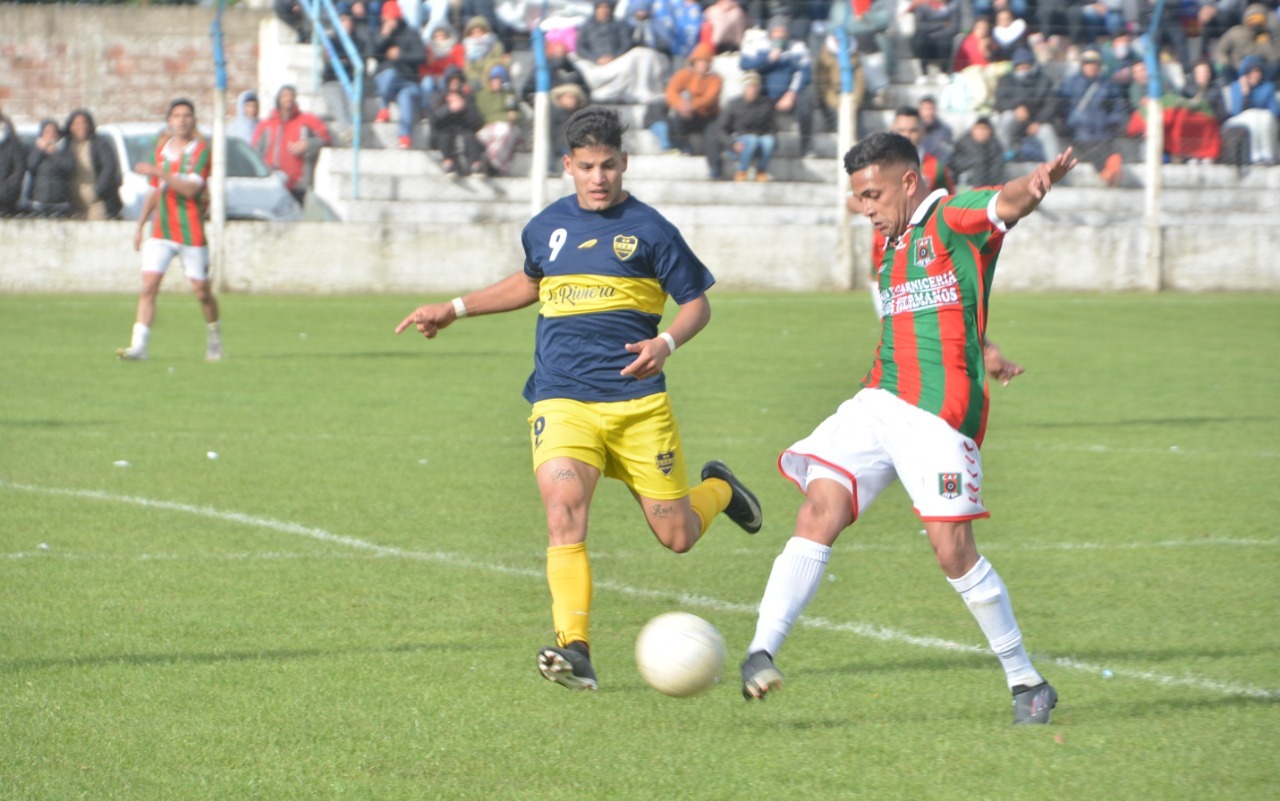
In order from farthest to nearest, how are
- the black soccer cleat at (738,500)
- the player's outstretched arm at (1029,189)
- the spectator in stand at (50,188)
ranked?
the spectator in stand at (50,188) < the black soccer cleat at (738,500) < the player's outstretched arm at (1029,189)

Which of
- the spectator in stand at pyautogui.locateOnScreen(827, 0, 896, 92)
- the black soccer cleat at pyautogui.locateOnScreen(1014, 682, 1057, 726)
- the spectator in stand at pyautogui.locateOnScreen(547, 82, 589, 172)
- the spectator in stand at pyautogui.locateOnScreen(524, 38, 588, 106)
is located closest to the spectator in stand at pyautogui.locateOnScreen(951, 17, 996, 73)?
the spectator in stand at pyautogui.locateOnScreen(827, 0, 896, 92)

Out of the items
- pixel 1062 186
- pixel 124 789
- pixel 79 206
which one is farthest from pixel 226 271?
pixel 124 789

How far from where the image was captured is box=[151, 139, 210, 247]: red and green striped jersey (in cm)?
1515

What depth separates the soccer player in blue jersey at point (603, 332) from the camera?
5.84 metres

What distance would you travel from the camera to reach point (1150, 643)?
6246 millimetres

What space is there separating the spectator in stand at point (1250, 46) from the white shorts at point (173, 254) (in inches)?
632

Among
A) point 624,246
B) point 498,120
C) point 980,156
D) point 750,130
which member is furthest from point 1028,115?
point 624,246

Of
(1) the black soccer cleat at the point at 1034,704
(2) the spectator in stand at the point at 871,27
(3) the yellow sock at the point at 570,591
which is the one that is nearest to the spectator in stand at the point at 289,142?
(2) the spectator in stand at the point at 871,27

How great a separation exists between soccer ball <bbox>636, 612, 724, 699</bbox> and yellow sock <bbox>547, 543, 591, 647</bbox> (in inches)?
9.7

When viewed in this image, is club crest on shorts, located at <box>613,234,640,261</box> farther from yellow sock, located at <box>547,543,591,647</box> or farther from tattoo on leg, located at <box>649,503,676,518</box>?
yellow sock, located at <box>547,543,591,647</box>

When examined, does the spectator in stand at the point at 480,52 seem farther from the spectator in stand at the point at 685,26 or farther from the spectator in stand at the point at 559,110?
the spectator in stand at the point at 685,26

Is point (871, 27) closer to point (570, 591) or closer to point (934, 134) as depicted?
point (934, 134)

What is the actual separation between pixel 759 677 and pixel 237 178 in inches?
731

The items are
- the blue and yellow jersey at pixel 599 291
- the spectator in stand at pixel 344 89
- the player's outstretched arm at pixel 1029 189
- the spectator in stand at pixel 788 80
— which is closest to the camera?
the player's outstretched arm at pixel 1029 189
